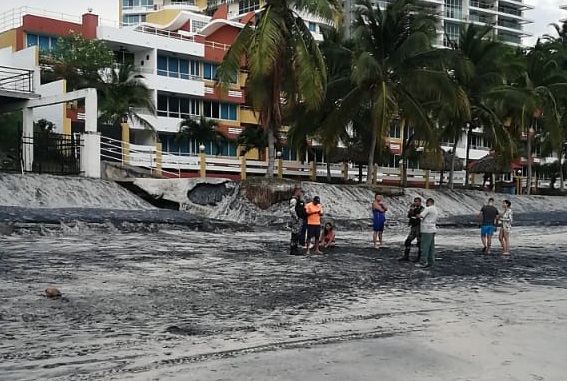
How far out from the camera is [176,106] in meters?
46.5

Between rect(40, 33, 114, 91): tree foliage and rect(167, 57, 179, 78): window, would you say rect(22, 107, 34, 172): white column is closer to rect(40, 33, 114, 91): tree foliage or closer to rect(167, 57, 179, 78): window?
rect(40, 33, 114, 91): tree foliage

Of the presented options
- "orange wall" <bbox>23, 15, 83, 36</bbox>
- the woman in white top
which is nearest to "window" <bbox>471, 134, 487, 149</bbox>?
"orange wall" <bbox>23, 15, 83, 36</bbox>

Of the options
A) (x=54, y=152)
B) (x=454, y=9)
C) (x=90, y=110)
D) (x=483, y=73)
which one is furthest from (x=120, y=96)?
(x=454, y=9)

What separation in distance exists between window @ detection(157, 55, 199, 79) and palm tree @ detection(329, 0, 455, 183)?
61.2ft

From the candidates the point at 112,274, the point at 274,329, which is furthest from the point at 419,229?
the point at 274,329

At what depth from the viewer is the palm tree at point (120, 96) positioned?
3497cm

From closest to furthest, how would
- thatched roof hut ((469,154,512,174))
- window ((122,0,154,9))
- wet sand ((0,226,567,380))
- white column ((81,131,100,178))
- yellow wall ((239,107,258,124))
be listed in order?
1. wet sand ((0,226,567,380))
2. white column ((81,131,100,178))
3. thatched roof hut ((469,154,512,174))
4. yellow wall ((239,107,258,124))
5. window ((122,0,154,9))

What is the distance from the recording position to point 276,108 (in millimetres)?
25938

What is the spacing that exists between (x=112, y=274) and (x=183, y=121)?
106ft

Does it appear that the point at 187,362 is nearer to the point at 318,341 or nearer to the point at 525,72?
the point at 318,341

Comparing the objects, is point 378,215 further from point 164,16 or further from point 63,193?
point 164,16

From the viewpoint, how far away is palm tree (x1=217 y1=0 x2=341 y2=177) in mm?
24156

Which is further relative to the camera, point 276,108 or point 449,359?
point 276,108

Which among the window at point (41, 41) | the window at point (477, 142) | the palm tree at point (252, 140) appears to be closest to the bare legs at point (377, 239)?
the palm tree at point (252, 140)
